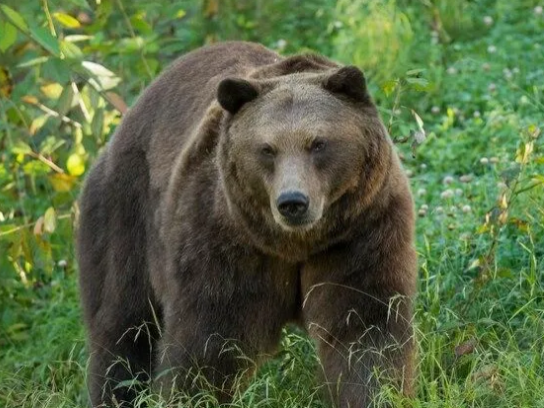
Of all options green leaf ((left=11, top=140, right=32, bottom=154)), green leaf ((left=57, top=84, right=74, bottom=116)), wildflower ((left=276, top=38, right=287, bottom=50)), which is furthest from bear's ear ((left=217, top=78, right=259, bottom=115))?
wildflower ((left=276, top=38, right=287, bottom=50))

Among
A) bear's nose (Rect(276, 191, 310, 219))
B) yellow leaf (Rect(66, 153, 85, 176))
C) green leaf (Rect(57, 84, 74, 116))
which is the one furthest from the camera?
yellow leaf (Rect(66, 153, 85, 176))

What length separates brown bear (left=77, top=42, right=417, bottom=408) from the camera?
531cm

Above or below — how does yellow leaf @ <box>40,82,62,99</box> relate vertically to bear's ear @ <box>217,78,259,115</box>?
below

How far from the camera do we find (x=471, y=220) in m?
7.30

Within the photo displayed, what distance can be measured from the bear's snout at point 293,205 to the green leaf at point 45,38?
1.63 m

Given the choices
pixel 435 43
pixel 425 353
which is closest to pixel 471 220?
pixel 425 353

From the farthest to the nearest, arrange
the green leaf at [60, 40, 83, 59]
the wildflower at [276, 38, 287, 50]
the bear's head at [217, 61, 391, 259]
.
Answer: the wildflower at [276, 38, 287, 50]
the green leaf at [60, 40, 83, 59]
the bear's head at [217, 61, 391, 259]

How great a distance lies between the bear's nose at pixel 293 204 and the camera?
16.6 ft

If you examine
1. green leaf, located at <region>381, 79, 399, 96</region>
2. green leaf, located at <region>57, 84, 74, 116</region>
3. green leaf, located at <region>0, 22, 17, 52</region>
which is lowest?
green leaf, located at <region>57, 84, 74, 116</region>

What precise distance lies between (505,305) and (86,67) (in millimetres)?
2530

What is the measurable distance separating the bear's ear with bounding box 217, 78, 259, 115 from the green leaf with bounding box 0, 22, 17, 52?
48.4 inches

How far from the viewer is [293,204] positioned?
508 cm

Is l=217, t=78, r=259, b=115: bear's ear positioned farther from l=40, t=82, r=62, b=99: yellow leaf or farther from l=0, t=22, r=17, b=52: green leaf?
l=40, t=82, r=62, b=99: yellow leaf

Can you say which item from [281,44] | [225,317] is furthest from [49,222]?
[281,44]
